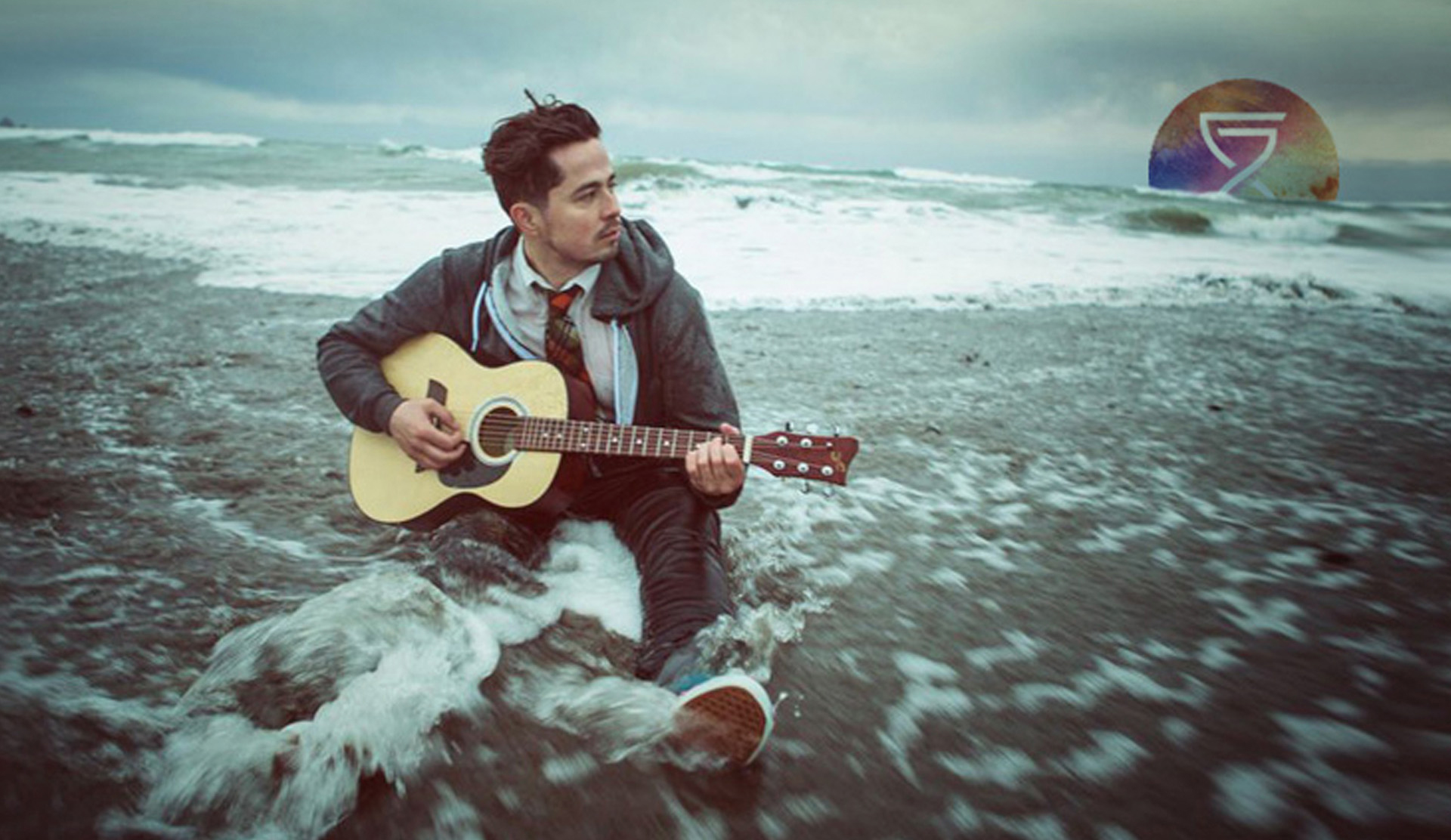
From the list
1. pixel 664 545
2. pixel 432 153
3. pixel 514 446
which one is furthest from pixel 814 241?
pixel 432 153

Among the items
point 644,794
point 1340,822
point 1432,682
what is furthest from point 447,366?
point 1432,682

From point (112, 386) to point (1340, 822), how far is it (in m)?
5.62

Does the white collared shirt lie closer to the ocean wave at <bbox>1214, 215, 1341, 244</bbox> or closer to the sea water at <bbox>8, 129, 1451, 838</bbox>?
the sea water at <bbox>8, 129, 1451, 838</bbox>

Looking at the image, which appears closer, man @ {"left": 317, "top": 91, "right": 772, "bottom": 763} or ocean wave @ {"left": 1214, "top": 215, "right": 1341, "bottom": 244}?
man @ {"left": 317, "top": 91, "right": 772, "bottom": 763}

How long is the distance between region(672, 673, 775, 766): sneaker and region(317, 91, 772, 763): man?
1.74ft

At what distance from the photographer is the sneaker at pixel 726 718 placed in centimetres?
164

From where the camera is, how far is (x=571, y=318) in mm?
2516

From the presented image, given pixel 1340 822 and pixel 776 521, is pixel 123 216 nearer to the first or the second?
pixel 776 521

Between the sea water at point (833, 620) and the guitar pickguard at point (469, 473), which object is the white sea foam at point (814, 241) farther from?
the guitar pickguard at point (469, 473)

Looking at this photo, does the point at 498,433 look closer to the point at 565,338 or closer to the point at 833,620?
the point at 565,338

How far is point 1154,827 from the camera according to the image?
1640mm

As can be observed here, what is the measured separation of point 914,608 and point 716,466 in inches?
35.9

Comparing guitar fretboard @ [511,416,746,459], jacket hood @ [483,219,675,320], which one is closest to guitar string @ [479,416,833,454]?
guitar fretboard @ [511,416,746,459]

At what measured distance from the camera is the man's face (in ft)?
7.85
